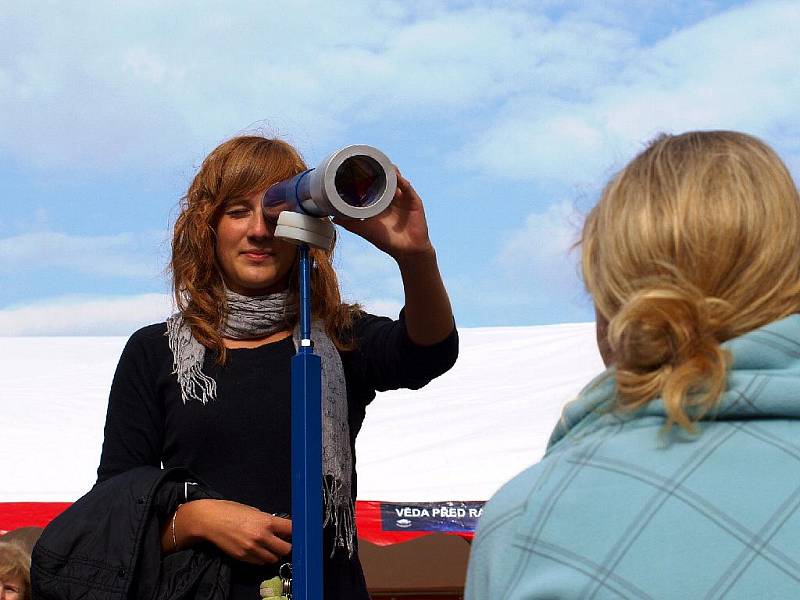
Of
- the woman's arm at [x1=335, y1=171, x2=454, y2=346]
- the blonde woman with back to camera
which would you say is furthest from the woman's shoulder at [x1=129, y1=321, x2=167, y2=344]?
the blonde woman with back to camera

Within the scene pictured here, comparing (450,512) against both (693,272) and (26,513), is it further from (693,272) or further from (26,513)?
(693,272)

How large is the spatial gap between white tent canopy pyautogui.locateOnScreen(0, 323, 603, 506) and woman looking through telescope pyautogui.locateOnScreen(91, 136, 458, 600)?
8.19ft

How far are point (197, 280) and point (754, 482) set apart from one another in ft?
3.95

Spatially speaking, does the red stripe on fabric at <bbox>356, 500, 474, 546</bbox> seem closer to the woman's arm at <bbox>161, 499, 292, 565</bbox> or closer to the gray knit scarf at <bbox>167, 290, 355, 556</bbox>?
the gray knit scarf at <bbox>167, 290, 355, 556</bbox>

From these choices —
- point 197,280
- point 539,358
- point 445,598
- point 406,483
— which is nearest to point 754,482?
point 197,280

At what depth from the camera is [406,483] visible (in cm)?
438

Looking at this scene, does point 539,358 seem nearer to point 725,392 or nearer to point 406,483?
point 406,483

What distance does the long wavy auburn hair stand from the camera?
74.5 inches

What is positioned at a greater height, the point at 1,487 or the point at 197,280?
the point at 197,280

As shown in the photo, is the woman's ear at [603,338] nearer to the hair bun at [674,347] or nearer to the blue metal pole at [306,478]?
the hair bun at [674,347]

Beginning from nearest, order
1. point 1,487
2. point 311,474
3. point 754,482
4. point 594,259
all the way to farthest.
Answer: point 754,482 → point 594,259 → point 311,474 → point 1,487

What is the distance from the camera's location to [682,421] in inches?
37.2

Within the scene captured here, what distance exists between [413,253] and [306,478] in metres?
0.41

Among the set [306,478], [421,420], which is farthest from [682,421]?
[421,420]
